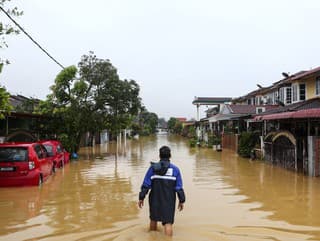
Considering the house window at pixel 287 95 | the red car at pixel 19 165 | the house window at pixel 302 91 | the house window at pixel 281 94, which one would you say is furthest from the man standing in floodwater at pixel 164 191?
the house window at pixel 281 94

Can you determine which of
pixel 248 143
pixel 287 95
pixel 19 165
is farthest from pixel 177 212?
pixel 287 95

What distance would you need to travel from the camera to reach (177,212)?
8273 mm

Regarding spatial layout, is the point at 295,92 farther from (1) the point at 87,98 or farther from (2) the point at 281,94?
(1) the point at 87,98

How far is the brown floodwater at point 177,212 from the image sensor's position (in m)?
6.58

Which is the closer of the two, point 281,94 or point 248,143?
point 248,143

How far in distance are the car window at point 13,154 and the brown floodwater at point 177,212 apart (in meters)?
0.88

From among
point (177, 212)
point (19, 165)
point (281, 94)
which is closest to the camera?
point (177, 212)

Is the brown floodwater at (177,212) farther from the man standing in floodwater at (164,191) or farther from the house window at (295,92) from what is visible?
the house window at (295,92)

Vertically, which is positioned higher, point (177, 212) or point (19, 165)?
point (19, 165)

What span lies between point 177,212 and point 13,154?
5583 millimetres

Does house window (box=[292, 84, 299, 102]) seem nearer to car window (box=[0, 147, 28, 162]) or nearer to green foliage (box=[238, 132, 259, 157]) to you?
green foliage (box=[238, 132, 259, 157])

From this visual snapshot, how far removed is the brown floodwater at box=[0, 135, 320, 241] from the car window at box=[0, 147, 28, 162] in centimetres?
88

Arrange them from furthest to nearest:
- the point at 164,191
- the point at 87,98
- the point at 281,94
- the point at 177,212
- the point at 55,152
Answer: the point at 281,94 < the point at 87,98 < the point at 55,152 < the point at 177,212 < the point at 164,191

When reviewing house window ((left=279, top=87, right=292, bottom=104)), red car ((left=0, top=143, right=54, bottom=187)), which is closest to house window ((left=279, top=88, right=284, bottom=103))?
house window ((left=279, top=87, right=292, bottom=104))
